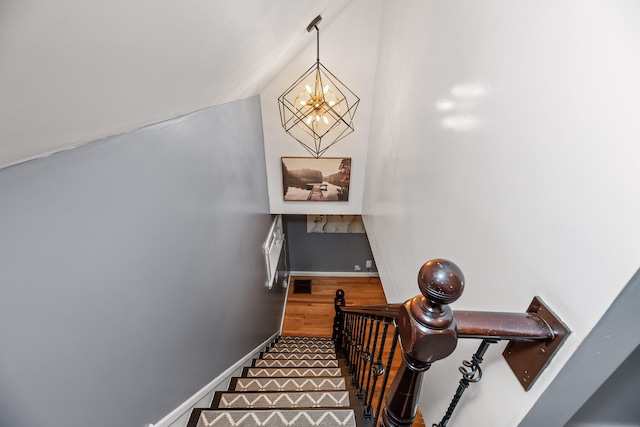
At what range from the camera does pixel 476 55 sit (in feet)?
3.76

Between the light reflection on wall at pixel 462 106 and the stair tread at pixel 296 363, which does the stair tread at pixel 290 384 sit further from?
the light reflection on wall at pixel 462 106

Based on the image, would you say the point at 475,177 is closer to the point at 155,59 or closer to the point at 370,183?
the point at 155,59

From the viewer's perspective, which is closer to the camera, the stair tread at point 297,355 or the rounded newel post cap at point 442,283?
the rounded newel post cap at point 442,283

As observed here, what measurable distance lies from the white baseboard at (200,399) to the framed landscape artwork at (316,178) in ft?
7.45

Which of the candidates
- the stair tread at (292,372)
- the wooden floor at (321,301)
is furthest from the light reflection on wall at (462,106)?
the wooden floor at (321,301)

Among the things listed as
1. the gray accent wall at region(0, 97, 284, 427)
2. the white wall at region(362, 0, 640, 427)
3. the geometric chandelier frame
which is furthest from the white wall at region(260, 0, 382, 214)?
the white wall at region(362, 0, 640, 427)

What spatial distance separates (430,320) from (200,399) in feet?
6.73

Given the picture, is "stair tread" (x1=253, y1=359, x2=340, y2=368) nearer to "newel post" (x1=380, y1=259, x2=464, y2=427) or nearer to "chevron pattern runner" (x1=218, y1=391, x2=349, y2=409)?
"chevron pattern runner" (x1=218, y1=391, x2=349, y2=409)

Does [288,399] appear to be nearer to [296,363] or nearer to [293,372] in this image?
[293,372]

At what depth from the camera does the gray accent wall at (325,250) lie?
6465 mm

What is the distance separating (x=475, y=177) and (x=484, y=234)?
9.1 inches

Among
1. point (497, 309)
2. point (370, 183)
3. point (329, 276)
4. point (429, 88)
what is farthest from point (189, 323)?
point (329, 276)

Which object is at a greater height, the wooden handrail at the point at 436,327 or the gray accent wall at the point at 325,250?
the wooden handrail at the point at 436,327

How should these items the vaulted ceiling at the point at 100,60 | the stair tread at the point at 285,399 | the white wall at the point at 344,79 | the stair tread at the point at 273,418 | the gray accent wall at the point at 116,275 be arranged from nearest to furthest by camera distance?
the vaulted ceiling at the point at 100,60
the gray accent wall at the point at 116,275
the stair tread at the point at 273,418
the stair tread at the point at 285,399
the white wall at the point at 344,79
